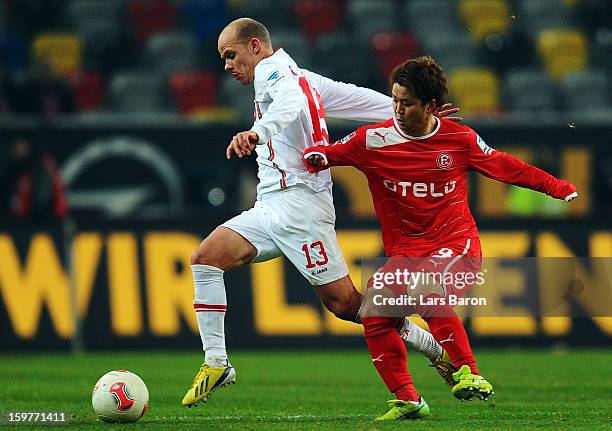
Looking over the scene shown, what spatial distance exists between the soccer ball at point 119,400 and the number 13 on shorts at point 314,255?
4.22ft

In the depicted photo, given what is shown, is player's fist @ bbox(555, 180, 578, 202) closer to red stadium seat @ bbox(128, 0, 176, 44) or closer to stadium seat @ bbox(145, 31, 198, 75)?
stadium seat @ bbox(145, 31, 198, 75)

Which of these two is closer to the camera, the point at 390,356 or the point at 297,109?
the point at 390,356

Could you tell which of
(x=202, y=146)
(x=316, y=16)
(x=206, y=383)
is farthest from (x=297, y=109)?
(x=316, y=16)

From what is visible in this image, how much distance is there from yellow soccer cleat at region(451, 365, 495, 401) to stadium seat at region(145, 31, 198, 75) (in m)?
12.1

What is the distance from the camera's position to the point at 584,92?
56.6 feet

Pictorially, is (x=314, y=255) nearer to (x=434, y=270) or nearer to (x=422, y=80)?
(x=434, y=270)

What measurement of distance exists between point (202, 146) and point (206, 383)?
8.09 meters

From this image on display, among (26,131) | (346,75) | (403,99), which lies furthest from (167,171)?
(403,99)

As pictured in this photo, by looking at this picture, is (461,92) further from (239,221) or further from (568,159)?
(239,221)

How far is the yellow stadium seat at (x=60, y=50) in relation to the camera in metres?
18.9

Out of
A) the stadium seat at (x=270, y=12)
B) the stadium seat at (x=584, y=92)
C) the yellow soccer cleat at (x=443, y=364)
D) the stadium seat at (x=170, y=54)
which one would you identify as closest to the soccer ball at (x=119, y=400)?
the yellow soccer cleat at (x=443, y=364)

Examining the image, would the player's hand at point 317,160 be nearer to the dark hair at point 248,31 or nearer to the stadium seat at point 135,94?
the dark hair at point 248,31

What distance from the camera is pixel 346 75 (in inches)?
683

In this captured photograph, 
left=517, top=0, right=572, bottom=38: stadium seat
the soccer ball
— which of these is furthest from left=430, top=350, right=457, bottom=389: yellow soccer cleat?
left=517, top=0, right=572, bottom=38: stadium seat
